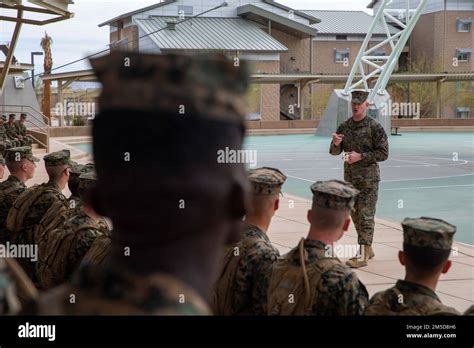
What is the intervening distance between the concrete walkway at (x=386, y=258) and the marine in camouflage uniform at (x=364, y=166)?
0.95 feet

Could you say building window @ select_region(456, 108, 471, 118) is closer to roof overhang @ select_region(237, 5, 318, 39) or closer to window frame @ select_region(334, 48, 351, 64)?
window frame @ select_region(334, 48, 351, 64)

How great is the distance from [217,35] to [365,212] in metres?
26.9

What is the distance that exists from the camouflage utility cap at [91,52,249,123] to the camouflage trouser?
6.38m

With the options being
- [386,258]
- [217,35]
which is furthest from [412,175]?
[217,35]

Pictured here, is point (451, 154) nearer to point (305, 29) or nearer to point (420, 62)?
point (305, 29)

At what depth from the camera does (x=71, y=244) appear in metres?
4.77

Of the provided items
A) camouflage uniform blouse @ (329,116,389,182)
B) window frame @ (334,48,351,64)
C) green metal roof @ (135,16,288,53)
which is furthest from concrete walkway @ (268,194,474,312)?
window frame @ (334,48,351,64)

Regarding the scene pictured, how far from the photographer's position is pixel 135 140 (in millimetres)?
1140

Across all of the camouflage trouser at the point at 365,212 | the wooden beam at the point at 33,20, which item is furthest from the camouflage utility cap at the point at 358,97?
the wooden beam at the point at 33,20

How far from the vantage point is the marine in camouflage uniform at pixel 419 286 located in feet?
10.3

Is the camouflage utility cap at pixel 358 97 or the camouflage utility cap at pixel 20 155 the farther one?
the camouflage utility cap at pixel 358 97

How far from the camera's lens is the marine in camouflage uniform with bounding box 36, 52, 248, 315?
1125 mm

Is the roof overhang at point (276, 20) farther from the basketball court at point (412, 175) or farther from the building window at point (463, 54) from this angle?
the building window at point (463, 54)

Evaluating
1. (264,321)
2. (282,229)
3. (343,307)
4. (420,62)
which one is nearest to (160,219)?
(343,307)
